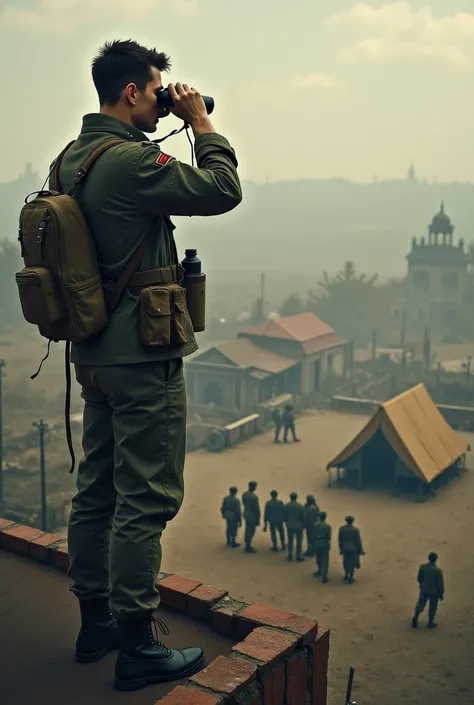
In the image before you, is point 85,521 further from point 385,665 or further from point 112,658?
point 385,665

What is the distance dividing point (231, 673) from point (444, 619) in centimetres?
1034

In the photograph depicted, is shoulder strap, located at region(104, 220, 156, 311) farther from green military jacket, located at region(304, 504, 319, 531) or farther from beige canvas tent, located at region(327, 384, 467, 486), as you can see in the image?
beige canvas tent, located at region(327, 384, 467, 486)

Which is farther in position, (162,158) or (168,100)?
(168,100)

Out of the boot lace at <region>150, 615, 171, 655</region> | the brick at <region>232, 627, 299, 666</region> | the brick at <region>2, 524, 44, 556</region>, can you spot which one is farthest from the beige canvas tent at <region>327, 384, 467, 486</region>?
the brick at <region>232, 627, 299, 666</region>

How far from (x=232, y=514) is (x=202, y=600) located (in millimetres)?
11735

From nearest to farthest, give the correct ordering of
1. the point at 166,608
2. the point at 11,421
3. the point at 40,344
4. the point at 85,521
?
the point at 85,521 < the point at 166,608 < the point at 11,421 < the point at 40,344

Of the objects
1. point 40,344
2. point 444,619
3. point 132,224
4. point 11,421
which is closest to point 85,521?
point 132,224

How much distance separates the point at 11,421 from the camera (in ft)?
96.8

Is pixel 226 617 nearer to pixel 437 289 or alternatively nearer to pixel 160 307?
pixel 160 307

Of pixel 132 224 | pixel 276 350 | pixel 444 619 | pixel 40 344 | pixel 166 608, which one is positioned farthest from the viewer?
pixel 40 344

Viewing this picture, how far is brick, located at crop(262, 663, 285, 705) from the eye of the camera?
3348mm

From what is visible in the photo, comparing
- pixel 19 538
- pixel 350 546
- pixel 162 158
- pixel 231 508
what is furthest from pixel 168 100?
pixel 231 508

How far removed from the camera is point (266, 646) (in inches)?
137

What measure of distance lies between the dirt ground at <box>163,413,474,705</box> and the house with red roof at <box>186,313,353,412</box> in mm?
6348
